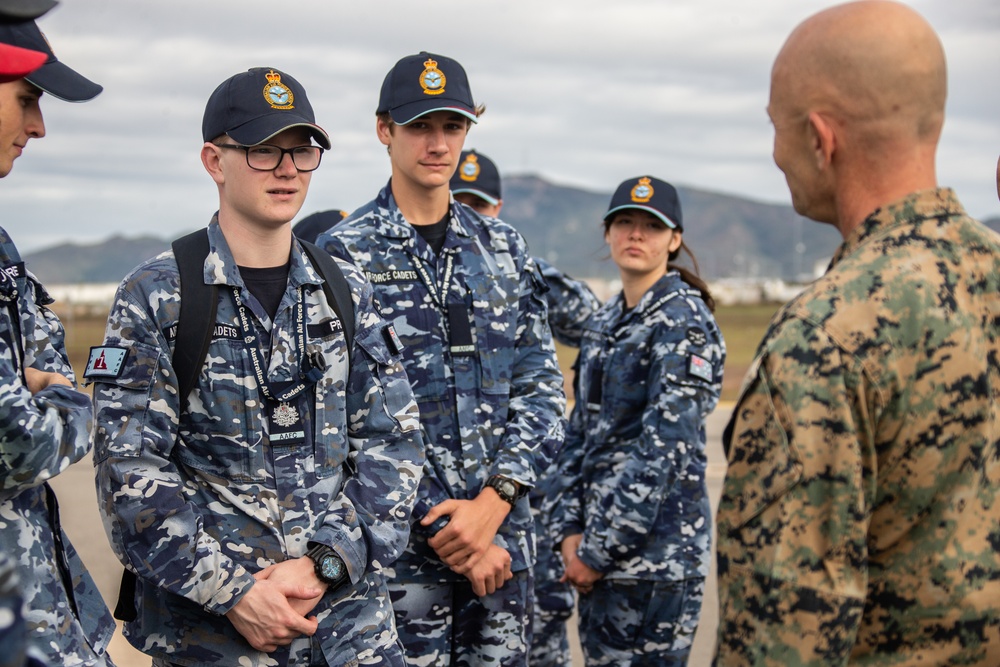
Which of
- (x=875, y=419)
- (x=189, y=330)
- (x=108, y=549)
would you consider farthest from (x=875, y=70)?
(x=108, y=549)

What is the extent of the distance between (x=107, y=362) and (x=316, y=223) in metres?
2.63

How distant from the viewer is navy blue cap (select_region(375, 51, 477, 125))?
3.74 meters

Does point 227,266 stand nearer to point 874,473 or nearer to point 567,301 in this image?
point 874,473

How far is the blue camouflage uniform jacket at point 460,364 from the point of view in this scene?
3607 mm

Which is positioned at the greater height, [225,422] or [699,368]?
[699,368]

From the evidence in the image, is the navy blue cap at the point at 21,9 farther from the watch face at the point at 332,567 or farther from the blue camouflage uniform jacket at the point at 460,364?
the blue camouflage uniform jacket at the point at 460,364

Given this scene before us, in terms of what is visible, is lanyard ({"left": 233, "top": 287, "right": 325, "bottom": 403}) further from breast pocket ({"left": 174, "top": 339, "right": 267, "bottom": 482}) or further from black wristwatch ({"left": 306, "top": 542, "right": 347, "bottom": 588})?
black wristwatch ({"left": 306, "top": 542, "right": 347, "bottom": 588})

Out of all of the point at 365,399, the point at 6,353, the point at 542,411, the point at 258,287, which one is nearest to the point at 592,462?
the point at 542,411

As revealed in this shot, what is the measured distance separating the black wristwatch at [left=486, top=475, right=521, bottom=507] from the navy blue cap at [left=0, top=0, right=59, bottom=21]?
220 centimetres

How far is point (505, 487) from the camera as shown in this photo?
3580 mm

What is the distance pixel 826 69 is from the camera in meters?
1.92

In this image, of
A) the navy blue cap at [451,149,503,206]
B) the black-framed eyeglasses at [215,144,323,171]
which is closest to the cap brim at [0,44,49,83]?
the black-framed eyeglasses at [215,144,323,171]

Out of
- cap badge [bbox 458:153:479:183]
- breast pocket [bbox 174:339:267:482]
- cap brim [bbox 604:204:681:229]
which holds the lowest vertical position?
breast pocket [bbox 174:339:267:482]

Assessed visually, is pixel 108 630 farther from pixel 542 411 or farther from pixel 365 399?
pixel 542 411
